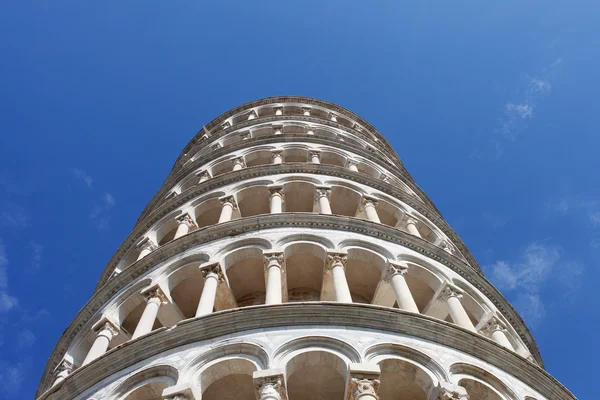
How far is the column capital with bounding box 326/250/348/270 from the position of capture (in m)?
17.8

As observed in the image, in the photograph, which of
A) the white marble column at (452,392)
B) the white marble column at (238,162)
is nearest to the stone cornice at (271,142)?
the white marble column at (238,162)

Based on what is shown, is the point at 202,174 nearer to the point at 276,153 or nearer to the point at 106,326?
the point at 276,153

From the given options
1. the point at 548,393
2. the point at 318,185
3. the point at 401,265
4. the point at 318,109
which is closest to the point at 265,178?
the point at 318,185

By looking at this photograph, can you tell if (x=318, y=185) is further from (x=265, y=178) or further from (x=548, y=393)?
(x=548, y=393)

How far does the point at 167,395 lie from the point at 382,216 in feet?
46.4

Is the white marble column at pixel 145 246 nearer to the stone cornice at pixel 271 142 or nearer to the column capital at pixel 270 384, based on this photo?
the stone cornice at pixel 271 142

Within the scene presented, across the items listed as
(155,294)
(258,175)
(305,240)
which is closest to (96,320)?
(155,294)

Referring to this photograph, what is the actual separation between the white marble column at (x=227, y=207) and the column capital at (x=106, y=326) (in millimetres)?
5427

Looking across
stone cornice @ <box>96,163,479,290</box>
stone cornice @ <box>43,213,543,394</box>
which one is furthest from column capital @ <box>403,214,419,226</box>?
stone cornice @ <box>43,213,543,394</box>

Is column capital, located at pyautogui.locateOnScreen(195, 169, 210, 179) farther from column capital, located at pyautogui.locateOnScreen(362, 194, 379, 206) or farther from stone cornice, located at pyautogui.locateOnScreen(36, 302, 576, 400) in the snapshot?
stone cornice, located at pyautogui.locateOnScreen(36, 302, 576, 400)

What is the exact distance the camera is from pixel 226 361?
1323 centimetres

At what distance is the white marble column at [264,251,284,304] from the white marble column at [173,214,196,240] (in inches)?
225

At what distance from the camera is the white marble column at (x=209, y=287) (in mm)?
15594

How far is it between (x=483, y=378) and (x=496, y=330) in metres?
5.14
